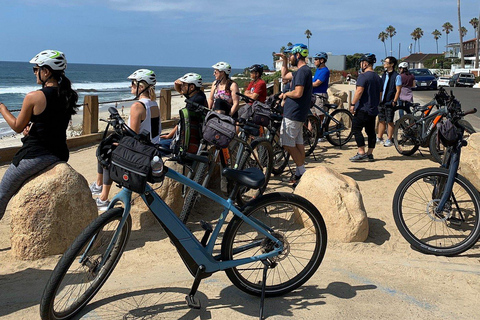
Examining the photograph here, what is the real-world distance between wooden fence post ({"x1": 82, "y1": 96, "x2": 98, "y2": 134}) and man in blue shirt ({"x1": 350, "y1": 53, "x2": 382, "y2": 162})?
6003mm

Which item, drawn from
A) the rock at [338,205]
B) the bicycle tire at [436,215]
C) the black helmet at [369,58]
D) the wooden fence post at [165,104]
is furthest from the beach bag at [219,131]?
the wooden fence post at [165,104]

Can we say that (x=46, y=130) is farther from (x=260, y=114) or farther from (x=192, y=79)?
(x=260, y=114)

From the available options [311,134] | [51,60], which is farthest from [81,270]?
[311,134]

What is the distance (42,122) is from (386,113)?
7474 mm

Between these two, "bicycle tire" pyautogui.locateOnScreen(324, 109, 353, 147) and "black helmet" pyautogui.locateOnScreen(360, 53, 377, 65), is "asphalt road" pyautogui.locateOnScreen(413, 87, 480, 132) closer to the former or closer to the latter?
"bicycle tire" pyautogui.locateOnScreen(324, 109, 353, 147)

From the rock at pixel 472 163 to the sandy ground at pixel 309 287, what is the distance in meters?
1.38

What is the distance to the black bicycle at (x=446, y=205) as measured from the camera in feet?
15.6

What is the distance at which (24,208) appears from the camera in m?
4.53

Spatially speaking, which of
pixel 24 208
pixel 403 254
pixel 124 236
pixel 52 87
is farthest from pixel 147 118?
pixel 403 254

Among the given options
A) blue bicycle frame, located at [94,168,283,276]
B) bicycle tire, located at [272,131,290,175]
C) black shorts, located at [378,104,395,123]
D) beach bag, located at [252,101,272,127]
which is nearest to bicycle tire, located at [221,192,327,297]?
blue bicycle frame, located at [94,168,283,276]

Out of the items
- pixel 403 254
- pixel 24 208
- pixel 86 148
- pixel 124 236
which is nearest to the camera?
pixel 124 236

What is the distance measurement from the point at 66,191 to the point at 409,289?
315cm

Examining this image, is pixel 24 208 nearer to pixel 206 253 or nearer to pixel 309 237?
pixel 206 253

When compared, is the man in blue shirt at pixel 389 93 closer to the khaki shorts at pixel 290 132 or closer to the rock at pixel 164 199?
the khaki shorts at pixel 290 132
